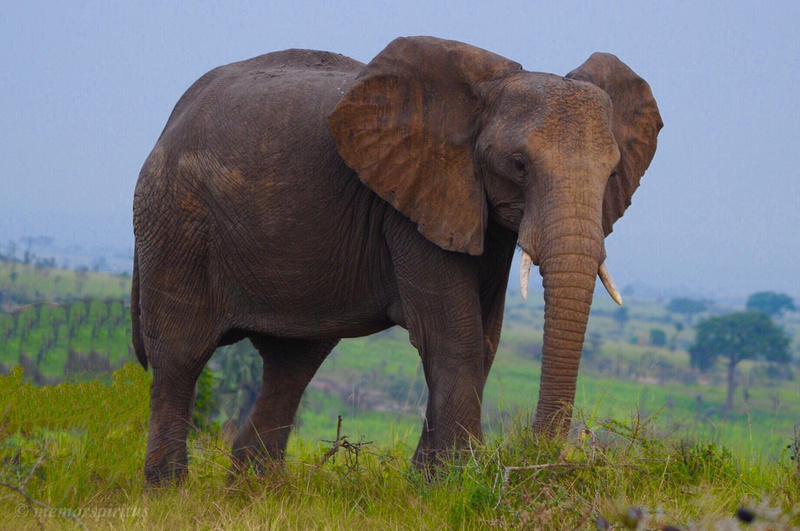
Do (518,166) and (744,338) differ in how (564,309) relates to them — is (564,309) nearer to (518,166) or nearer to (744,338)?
(518,166)

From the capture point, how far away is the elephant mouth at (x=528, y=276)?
5557mm

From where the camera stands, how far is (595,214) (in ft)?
18.4

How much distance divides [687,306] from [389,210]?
14417 centimetres

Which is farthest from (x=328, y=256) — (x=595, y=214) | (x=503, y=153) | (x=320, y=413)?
(x=320, y=413)

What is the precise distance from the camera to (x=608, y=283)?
5.95m

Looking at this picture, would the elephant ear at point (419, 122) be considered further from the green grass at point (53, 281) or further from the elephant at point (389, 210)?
the green grass at point (53, 281)

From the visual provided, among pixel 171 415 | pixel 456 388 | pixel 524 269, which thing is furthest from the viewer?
pixel 171 415

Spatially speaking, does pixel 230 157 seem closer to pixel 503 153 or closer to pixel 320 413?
pixel 503 153

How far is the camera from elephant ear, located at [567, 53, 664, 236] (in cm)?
655

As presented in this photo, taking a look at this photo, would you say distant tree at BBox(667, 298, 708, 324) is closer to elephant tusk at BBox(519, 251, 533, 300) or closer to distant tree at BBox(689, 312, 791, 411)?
distant tree at BBox(689, 312, 791, 411)

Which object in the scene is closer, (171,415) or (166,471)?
(166,471)

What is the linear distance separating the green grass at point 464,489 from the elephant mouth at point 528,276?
28.4 inches

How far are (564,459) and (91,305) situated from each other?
1237cm

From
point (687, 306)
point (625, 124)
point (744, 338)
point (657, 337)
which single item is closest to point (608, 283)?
point (625, 124)
